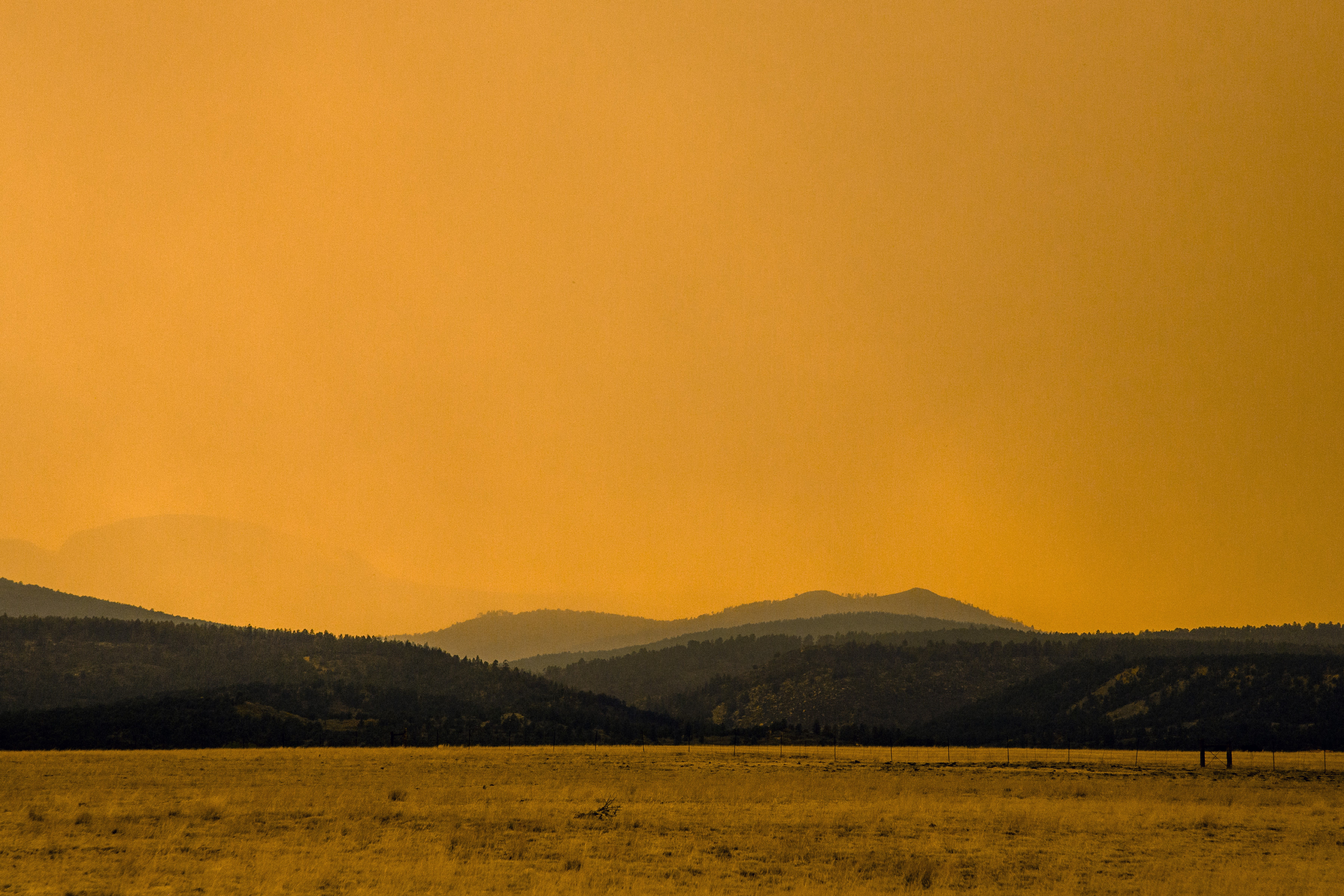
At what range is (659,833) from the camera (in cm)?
3497

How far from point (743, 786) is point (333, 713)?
104228mm

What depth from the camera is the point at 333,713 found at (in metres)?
148

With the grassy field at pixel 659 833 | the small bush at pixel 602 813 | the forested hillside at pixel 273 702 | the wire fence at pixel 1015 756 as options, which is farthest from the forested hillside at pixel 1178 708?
the small bush at pixel 602 813

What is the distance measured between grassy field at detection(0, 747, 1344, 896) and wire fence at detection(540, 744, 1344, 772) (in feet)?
58.0

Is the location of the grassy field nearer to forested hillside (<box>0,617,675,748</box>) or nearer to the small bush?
the small bush

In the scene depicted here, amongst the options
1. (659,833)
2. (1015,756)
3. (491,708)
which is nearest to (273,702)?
(491,708)

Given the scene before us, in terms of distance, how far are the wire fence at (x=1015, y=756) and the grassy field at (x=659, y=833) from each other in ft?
58.0

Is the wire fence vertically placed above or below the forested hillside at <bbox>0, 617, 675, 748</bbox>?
below

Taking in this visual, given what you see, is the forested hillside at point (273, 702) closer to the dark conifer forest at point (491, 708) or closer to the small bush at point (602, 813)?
the dark conifer forest at point (491, 708)

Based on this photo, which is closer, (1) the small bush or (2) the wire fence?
(1) the small bush

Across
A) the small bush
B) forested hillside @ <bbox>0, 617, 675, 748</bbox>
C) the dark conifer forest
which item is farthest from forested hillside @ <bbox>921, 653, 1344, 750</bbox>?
the small bush

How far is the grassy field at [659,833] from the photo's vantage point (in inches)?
1022

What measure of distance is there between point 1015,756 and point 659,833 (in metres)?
75.7

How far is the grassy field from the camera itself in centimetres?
2597
